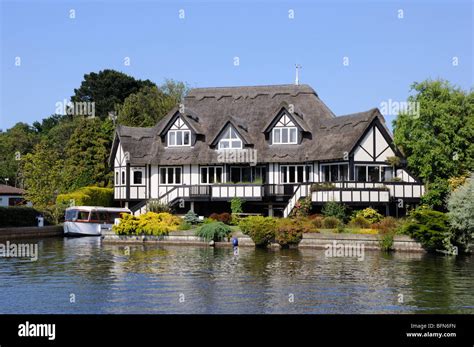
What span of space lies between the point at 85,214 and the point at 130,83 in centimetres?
5334

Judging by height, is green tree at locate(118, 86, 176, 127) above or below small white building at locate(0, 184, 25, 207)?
above

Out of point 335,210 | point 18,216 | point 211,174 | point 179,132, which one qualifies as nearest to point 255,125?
point 211,174

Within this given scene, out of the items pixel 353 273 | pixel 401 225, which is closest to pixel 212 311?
pixel 353 273

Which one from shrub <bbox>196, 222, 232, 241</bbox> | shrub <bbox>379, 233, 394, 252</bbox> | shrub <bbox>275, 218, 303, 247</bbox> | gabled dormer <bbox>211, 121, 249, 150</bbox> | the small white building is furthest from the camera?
the small white building

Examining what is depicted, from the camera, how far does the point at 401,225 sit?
130 feet

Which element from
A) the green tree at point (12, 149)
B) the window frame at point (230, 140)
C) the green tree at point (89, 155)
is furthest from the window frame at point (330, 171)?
the green tree at point (12, 149)

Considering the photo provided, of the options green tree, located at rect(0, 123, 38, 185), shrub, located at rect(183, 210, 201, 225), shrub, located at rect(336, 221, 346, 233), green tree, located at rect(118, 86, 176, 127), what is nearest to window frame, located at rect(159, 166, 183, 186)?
shrub, located at rect(183, 210, 201, 225)

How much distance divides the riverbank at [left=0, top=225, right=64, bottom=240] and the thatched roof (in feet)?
26.5

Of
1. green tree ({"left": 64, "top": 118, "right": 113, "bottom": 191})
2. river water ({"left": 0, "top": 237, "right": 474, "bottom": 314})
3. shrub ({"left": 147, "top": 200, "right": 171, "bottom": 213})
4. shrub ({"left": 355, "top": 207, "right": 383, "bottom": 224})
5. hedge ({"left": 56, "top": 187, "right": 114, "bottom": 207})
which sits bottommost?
river water ({"left": 0, "top": 237, "right": 474, "bottom": 314})

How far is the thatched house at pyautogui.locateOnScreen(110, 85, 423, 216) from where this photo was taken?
160 feet

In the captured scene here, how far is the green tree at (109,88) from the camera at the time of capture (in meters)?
101

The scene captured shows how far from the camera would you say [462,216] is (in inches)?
1389

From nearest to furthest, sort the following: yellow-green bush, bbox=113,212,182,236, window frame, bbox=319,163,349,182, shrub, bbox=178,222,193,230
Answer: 1. yellow-green bush, bbox=113,212,182,236
2. shrub, bbox=178,222,193,230
3. window frame, bbox=319,163,349,182

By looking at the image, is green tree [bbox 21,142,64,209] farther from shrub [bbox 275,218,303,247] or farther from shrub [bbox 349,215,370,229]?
shrub [bbox 349,215,370,229]
